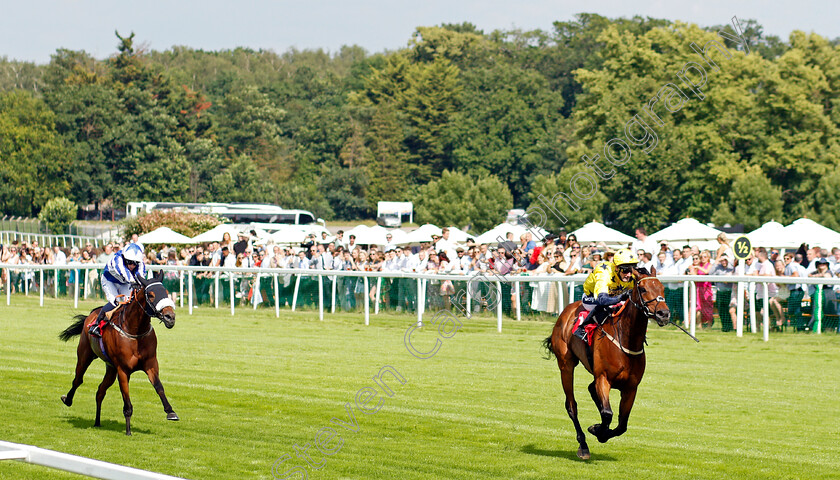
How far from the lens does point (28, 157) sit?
2707 inches

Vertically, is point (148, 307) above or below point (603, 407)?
above

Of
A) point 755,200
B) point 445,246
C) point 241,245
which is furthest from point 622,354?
point 755,200

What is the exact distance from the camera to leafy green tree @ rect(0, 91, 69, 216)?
6812 cm

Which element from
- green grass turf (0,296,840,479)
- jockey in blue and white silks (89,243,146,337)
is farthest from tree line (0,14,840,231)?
jockey in blue and white silks (89,243,146,337)

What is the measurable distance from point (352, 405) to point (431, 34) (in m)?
92.8

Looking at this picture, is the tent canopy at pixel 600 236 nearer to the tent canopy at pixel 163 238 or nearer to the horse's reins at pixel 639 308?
the tent canopy at pixel 163 238

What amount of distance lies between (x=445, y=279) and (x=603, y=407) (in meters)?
9.71

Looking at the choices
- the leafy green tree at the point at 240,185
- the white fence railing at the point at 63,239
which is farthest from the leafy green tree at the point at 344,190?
the white fence railing at the point at 63,239

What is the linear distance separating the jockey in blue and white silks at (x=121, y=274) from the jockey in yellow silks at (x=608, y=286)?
3.59m

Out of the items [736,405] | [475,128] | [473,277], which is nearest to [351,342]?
[473,277]

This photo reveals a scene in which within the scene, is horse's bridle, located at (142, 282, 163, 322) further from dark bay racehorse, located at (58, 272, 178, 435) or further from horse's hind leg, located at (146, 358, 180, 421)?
horse's hind leg, located at (146, 358, 180, 421)

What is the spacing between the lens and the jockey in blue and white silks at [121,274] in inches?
340

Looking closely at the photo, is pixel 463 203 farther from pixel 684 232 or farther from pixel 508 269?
pixel 508 269

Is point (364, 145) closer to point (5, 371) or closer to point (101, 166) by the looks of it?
point (101, 166)
